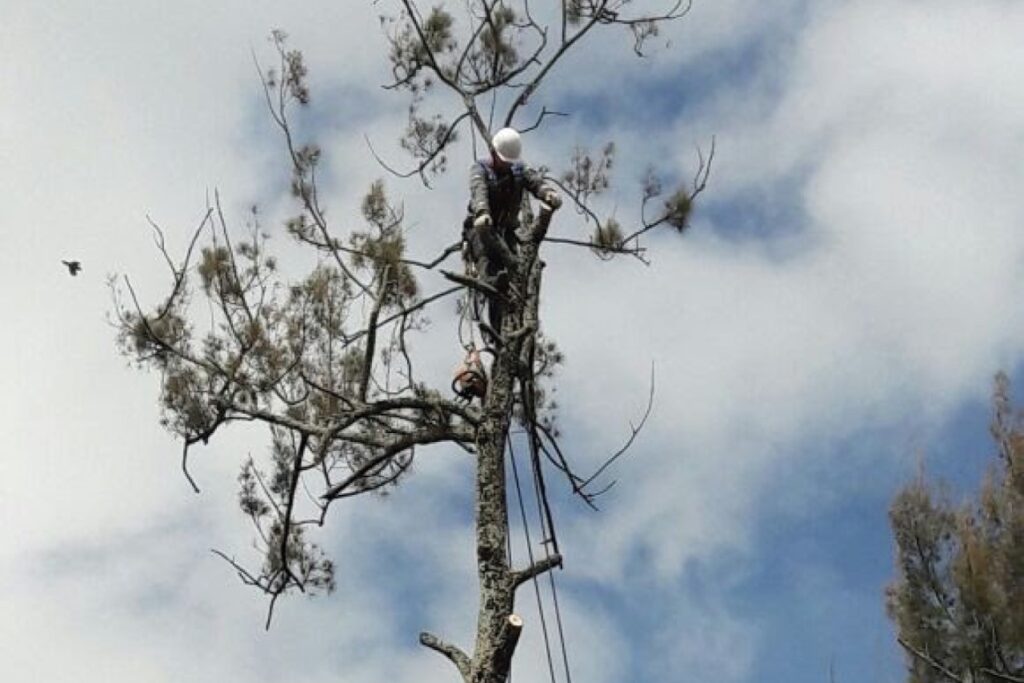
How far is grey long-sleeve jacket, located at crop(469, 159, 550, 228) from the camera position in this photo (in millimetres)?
5375

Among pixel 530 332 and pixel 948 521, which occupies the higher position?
pixel 948 521

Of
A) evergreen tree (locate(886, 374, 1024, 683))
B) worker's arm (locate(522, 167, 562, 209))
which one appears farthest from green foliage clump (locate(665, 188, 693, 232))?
evergreen tree (locate(886, 374, 1024, 683))

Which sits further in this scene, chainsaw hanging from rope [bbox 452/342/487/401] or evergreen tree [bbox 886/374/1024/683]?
evergreen tree [bbox 886/374/1024/683]

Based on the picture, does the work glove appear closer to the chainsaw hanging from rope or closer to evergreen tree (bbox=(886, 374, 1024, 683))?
the chainsaw hanging from rope

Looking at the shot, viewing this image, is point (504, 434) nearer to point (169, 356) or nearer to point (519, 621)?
point (519, 621)

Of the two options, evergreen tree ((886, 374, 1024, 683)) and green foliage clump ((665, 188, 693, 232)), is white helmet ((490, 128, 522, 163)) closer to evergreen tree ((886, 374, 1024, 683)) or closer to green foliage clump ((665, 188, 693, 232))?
green foliage clump ((665, 188, 693, 232))

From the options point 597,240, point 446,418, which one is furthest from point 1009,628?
point 446,418

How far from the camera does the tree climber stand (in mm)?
5305

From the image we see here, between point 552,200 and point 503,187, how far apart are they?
0.21 meters

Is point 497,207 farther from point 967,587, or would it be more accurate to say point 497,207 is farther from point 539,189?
point 967,587

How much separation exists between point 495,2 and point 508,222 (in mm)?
1075

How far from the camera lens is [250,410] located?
5359 millimetres

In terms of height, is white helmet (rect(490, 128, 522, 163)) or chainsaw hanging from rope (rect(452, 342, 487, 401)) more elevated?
white helmet (rect(490, 128, 522, 163))

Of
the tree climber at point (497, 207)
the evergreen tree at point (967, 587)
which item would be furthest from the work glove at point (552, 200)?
the evergreen tree at point (967, 587)
